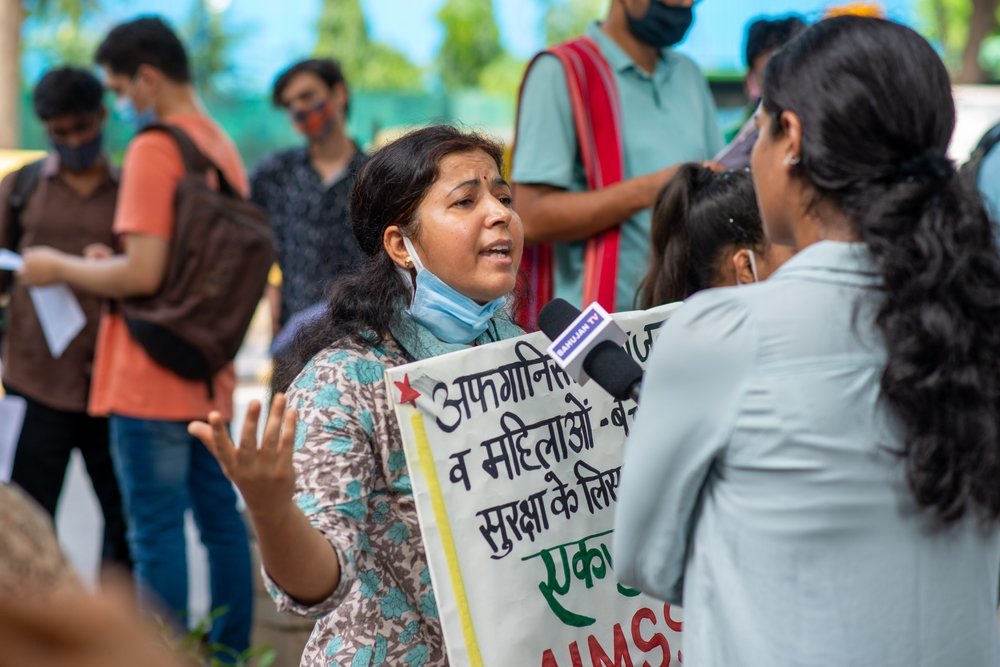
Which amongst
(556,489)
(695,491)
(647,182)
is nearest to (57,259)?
(647,182)

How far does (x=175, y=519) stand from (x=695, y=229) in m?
2.37

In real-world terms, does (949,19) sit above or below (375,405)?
above

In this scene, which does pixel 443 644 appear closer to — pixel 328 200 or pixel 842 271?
pixel 842 271

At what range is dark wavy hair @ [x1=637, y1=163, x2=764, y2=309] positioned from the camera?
10.5ft

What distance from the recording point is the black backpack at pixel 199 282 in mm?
4645

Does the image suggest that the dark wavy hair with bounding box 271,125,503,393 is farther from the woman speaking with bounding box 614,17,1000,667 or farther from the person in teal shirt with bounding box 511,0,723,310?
the person in teal shirt with bounding box 511,0,723,310

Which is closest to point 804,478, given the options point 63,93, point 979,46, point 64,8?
point 63,93

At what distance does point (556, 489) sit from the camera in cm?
240

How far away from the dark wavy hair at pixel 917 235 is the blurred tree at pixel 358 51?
898 inches

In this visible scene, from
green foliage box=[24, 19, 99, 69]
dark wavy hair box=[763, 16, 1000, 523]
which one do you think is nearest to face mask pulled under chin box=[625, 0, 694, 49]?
dark wavy hair box=[763, 16, 1000, 523]

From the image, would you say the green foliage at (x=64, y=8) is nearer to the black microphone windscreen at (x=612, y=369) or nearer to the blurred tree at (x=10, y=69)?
the blurred tree at (x=10, y=69)

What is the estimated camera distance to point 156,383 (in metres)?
4.66

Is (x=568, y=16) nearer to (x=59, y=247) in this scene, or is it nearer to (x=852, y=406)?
(x=59, y=247)

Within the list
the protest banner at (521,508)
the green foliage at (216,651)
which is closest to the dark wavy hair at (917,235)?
the protest banner at (521,508)
